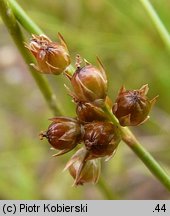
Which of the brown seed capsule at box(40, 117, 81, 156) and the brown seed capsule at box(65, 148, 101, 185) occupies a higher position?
the brown seed capsule at box(40, 117, 81, 156)

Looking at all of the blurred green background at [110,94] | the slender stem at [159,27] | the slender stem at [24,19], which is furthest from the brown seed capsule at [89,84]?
the blurred green background at [110,94]

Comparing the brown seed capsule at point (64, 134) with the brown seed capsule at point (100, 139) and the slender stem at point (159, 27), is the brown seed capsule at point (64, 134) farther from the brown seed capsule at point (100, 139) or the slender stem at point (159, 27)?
the slender stem at point (159, 27)

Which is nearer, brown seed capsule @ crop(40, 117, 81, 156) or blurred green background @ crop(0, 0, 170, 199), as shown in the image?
brown seed capsule @ crop(40, 117, 81, 156)

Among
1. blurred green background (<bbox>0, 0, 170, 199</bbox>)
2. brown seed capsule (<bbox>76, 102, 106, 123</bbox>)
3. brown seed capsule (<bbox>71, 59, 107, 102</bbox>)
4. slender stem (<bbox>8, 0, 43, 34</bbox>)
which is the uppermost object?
slender stem (<bbox>8, 0, 43, 34</bbox>)

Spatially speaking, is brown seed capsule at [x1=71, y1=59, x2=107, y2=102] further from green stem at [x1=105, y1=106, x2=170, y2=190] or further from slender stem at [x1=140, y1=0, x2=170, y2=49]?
slender stem at [x1=140, y1=0, x2=170, y2=49]
